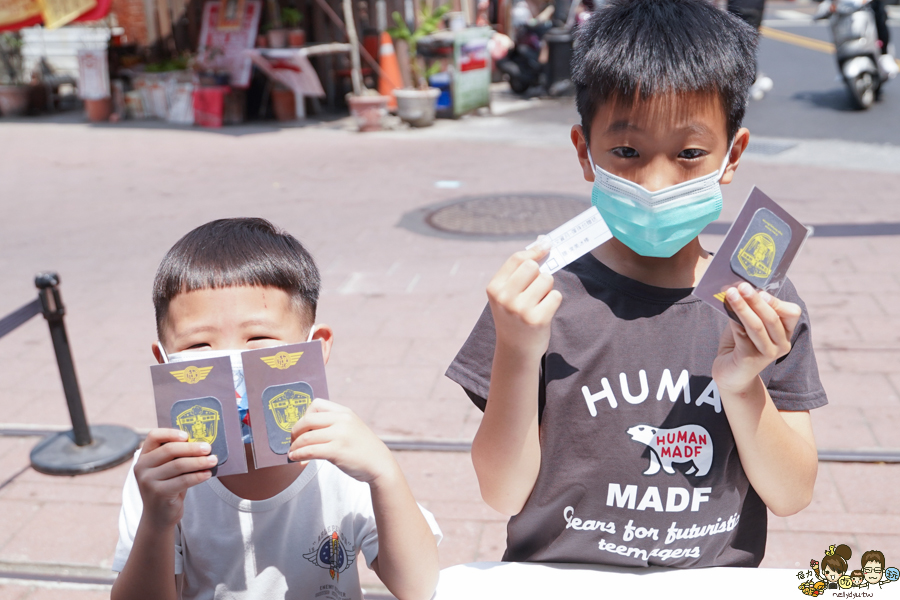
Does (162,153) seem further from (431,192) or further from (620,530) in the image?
(620,530)

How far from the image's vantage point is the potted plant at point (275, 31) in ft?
35.8

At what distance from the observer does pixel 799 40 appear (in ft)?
59.5

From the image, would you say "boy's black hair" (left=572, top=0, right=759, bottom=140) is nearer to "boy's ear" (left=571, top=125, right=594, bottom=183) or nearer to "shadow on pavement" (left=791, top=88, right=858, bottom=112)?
"boy's ear" (left=571, top=125, right=594, bottom=183)

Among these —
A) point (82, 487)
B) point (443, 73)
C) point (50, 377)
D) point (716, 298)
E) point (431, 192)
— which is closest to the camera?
point (716, 298)

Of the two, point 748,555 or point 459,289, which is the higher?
point 748,555

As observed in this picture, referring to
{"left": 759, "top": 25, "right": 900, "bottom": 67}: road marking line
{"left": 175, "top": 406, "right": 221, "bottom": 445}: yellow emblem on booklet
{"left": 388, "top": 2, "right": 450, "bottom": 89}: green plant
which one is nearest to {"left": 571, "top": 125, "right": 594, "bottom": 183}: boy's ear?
{"left": 175, "top": 406, "right": 221, "bottom": 445}: yellow emblem on booklet

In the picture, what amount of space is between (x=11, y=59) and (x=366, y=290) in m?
10.9

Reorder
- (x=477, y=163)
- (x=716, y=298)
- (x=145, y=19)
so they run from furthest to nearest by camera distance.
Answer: (x=145, y=19) → (x=477, y=163) → (x=716, y=298)

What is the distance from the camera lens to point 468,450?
3166 mm

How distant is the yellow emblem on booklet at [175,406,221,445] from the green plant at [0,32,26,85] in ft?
44.7

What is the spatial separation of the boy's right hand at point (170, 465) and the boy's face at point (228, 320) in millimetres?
188

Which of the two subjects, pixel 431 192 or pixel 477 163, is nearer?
pixel 431 192

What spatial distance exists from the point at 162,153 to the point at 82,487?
7082 mm

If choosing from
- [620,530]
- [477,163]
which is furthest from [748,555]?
[477,163]
